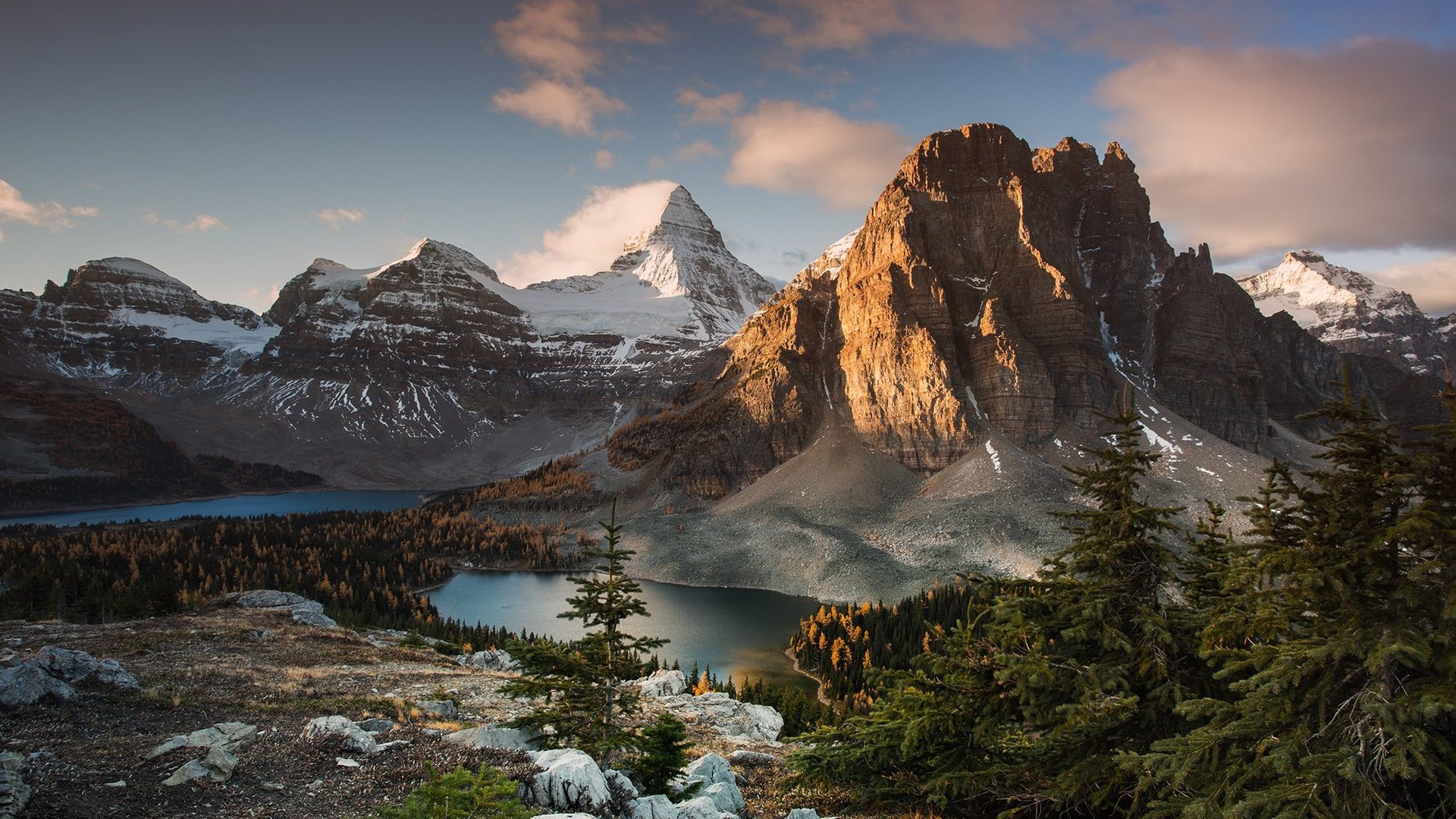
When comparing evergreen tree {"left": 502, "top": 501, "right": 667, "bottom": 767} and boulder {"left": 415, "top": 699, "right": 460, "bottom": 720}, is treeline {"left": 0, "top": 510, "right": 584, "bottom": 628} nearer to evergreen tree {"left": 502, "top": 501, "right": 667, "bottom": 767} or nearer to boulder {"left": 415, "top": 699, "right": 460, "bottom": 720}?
boulder {"left": 415, "top": 699, "right": 460, "bottom": 720}

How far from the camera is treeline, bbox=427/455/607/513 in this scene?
13625 cm

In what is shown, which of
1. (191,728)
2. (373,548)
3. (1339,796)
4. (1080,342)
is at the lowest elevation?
(373,548)

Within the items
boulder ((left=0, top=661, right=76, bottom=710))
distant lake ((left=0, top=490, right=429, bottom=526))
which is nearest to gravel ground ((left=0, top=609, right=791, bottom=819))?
boulder ((left=0, top=661, right=76, bottom=710))

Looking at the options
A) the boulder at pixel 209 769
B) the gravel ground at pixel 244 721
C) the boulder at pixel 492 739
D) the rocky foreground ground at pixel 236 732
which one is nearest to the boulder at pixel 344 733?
the rocky foreground ground at pixel 236 732

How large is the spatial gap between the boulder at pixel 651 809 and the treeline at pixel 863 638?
35617mm

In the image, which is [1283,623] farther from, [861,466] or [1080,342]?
[1080,342]

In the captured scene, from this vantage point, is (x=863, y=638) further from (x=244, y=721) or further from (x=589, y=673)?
(x=244, y=721)

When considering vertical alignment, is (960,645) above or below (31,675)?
above

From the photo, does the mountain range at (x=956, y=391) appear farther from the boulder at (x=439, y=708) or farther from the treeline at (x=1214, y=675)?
the treeline at (x=1214, y=675)

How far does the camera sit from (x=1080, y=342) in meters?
119

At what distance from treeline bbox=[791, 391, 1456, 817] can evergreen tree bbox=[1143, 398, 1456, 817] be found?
0.03m

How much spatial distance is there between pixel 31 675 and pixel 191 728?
3.56 meters

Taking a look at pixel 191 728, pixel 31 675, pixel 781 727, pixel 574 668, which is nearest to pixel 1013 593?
pixel 574 668

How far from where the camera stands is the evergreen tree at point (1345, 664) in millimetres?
7957
